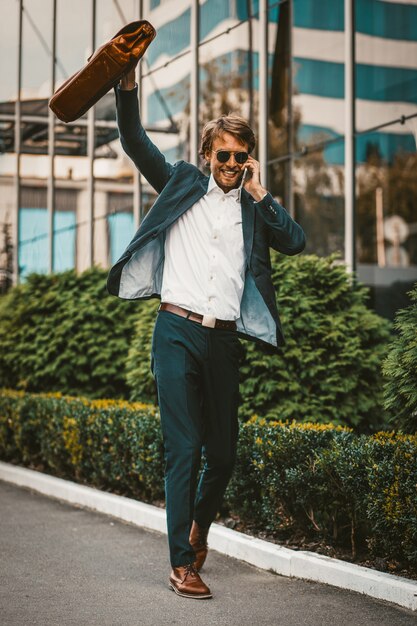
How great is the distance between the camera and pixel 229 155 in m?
4.90

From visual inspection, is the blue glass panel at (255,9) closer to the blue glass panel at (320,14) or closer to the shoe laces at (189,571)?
the blue glass panel at (320,14)

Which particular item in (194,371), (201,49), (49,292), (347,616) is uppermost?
(201,49)

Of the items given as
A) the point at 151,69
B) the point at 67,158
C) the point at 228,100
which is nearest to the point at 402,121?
the point at 228,100

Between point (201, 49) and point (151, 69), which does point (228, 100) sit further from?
point (151, 69)

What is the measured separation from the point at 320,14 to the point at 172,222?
7745mm

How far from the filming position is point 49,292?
12.1 meters

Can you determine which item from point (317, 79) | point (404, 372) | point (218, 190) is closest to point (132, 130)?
point (218, 190)

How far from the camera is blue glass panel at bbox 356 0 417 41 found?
473 inches

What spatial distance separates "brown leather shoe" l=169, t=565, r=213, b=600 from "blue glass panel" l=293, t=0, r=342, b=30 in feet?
26.8

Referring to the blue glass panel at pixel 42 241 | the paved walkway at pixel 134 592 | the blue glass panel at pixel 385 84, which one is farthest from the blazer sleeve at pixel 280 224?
the blue glass panel at pixel 42 241

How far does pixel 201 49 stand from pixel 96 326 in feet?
15.8

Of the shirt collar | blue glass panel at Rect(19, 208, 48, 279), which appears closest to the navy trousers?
the shirt collar

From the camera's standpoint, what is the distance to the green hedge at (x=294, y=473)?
4.98 meters

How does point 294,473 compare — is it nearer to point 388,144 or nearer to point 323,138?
point 323,138
